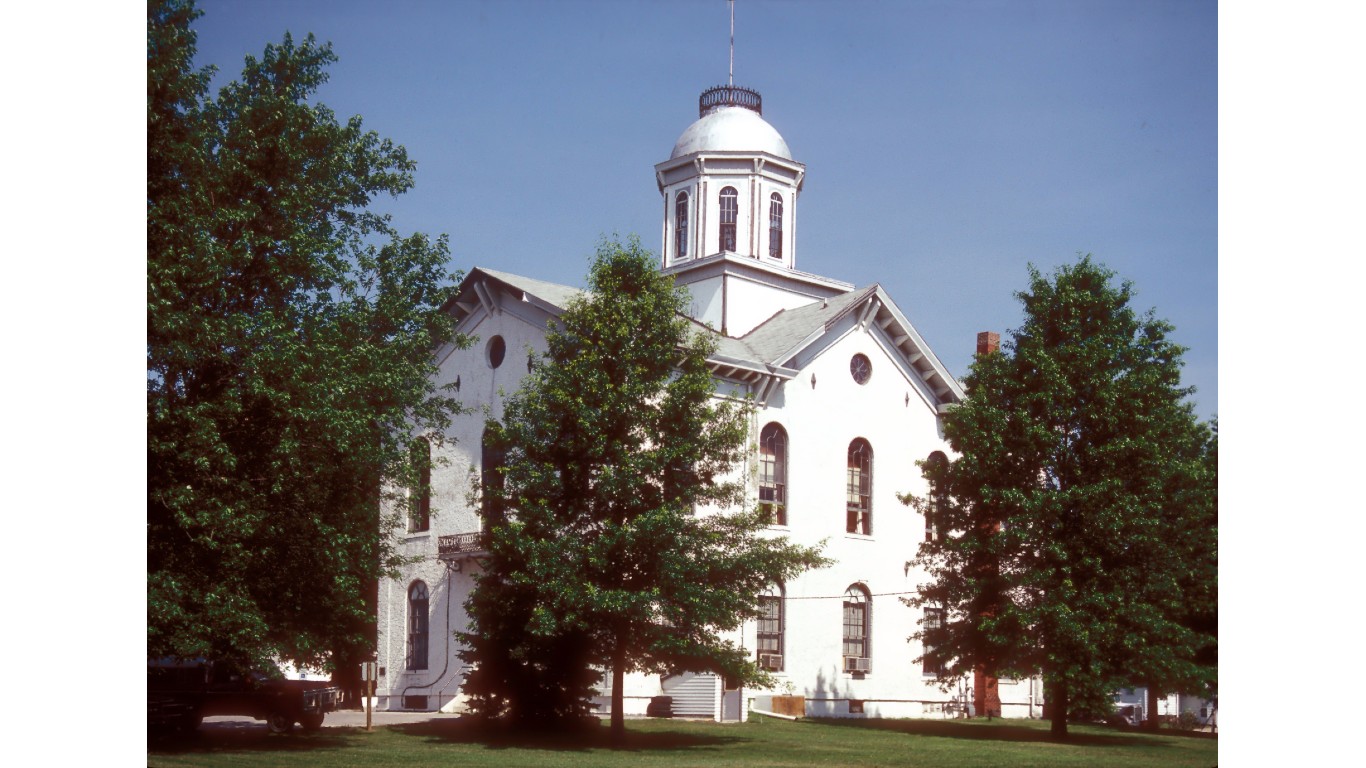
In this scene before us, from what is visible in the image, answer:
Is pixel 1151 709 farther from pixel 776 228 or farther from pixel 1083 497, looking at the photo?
pixel 776 228

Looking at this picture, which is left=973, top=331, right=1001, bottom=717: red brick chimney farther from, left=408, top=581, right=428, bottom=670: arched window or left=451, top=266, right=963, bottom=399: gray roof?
left=408, top=581, right=428, bottom=670: arched window

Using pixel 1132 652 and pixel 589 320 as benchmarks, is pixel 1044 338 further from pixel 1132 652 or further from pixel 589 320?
pixel 589 320

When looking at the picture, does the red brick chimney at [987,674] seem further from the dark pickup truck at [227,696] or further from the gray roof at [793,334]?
the dark pickup truck at [227,696]

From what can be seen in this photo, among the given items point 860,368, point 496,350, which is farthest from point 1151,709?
point 496,350

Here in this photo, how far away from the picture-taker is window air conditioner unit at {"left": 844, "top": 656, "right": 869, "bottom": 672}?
82.4ft

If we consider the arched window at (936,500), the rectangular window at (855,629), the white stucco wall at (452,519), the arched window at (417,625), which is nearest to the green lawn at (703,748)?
the arched window at (936,500)

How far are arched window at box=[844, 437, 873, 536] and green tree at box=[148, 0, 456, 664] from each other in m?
10.5

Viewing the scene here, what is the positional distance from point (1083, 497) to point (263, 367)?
9.26 m

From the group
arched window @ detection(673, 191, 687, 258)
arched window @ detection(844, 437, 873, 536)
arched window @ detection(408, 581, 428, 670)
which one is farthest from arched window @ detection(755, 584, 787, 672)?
arched window @ detection(673, 191, 687, 258)

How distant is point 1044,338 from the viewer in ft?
59.1

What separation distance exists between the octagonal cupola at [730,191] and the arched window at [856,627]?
640cm

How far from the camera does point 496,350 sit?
79.6ft
